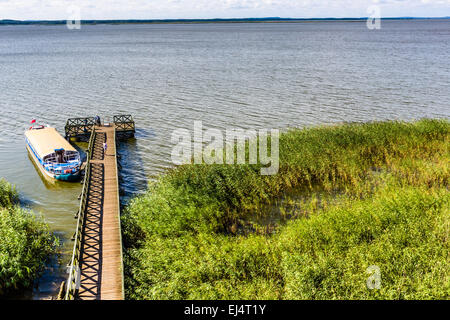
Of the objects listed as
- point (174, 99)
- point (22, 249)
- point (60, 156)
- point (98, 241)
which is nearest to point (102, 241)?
point (98, 241)

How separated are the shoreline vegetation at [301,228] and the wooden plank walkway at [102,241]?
25.3 inches

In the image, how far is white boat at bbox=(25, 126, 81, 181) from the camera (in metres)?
27.7

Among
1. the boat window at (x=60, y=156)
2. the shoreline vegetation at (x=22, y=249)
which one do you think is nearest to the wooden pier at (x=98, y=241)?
the shoreline vegetation at (x=22, y=249)

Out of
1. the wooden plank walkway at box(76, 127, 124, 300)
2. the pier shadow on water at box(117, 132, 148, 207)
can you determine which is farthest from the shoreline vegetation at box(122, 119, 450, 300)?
the pier shadow on water at box(117, 132, 148, 207)

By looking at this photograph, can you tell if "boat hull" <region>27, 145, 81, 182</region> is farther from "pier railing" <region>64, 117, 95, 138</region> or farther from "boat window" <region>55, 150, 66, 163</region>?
"pier railing" <region>64, 117, 95, 138</region>

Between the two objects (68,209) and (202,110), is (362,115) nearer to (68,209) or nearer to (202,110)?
(202,110)

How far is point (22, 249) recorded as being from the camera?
54.5ft

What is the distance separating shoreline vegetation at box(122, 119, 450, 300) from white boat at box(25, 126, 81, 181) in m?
7.45

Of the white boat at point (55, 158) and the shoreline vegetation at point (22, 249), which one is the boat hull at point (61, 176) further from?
the shoreline vegetation at point (22, 249)

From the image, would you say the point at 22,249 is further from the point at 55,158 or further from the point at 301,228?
the point at 55,158

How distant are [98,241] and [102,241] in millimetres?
204

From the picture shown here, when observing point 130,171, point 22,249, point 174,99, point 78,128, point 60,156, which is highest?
point 174,99

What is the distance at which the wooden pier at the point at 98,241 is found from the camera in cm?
1507

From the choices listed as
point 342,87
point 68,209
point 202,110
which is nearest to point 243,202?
point 68,209
